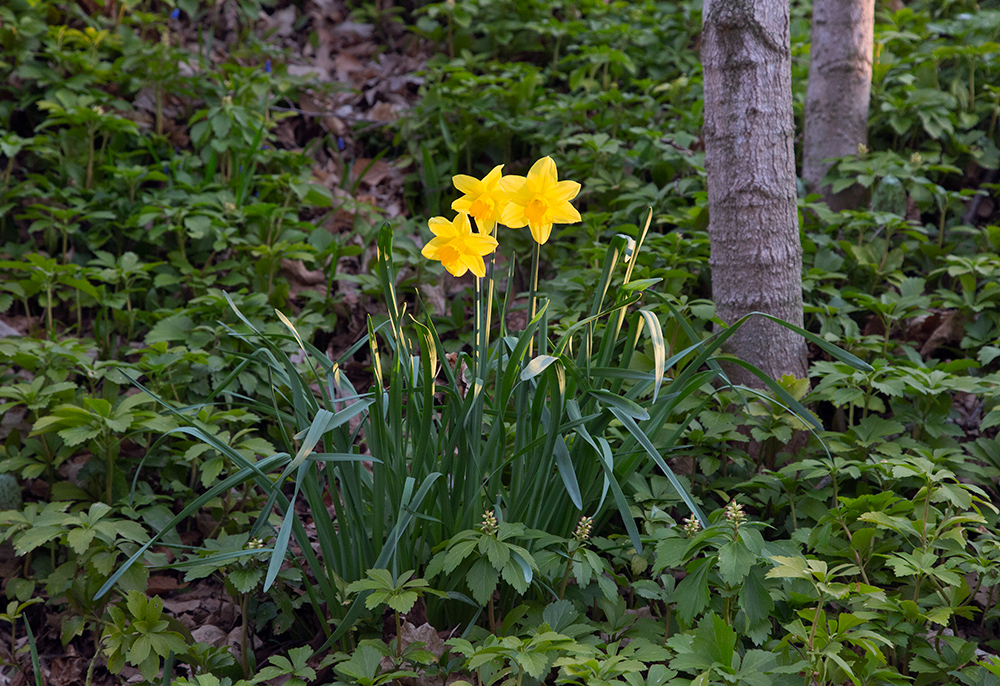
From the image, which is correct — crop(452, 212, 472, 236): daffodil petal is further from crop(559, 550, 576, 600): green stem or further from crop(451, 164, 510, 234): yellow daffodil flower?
crop(559, 550, 576, 600): green stem

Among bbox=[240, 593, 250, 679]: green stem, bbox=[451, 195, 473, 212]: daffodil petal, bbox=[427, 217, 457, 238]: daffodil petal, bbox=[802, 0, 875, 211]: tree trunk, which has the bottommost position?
bbox=[240, 593, 250, 679]: green stem

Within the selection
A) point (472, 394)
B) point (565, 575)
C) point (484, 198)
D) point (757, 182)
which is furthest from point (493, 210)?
point (757, 182)

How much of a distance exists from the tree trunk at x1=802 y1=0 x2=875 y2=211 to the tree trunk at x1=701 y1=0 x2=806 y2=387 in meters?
1.11

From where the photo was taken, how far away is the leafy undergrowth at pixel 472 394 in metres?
1.33

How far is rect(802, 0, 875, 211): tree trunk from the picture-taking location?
2.92m

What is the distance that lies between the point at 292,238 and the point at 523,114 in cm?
148

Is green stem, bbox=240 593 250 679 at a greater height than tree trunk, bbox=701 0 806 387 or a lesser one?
lesser

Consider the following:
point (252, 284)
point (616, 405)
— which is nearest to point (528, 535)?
point (616, 405)

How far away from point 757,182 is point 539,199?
0.96 m

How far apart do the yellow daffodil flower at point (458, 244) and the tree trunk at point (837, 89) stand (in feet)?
7.33

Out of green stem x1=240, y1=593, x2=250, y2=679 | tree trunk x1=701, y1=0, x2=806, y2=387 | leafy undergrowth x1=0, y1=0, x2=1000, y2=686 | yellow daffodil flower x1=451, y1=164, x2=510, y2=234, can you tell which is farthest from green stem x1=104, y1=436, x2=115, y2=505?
tree trunk x1=701, y1=0, x2=806, y2=387

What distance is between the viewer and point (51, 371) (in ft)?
6.64

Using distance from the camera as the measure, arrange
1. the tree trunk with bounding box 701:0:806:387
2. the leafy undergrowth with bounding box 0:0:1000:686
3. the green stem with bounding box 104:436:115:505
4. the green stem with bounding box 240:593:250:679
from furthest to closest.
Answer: the tree trunk with bounding box 701:0:806:387
the green stem with bounding box 104:436:115:505
the green stem with bounding box 240:593:250:679
the leafy undergrowth with bounding box 0:0:1000:686

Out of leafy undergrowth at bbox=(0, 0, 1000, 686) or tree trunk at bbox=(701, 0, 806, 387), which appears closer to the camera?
leafy undergrowth at bbox=(0, 0, 1000, 686)
